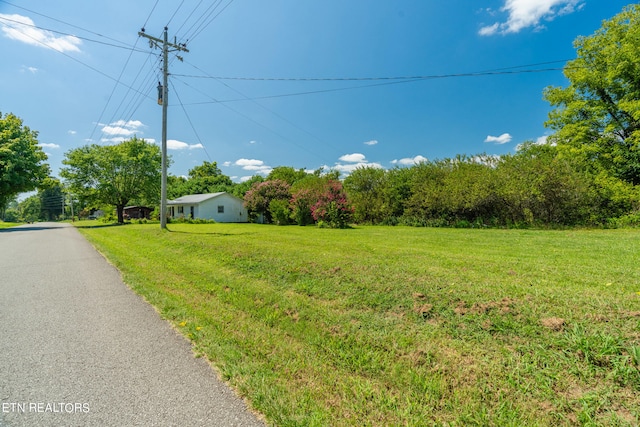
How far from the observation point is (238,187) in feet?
134

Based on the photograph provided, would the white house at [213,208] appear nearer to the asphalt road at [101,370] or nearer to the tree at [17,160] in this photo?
the tree at [17,160]

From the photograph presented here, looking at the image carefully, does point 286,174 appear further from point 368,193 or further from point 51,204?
point 51,204

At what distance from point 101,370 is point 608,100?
29.1 m

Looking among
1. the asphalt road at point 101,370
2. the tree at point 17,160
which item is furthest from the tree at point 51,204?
the asphalt road at point 101,370

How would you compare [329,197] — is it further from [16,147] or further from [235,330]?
[16,147]

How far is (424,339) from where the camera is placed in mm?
3020

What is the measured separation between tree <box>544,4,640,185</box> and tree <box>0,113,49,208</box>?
4442 cm

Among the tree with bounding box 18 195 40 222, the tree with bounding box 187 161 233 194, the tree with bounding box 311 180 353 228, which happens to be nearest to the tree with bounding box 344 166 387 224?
the tree with bounding box 311 180 353 228

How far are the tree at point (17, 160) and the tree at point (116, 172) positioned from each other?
232 cm

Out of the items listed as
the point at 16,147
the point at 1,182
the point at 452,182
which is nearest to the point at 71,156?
the point at 16,147

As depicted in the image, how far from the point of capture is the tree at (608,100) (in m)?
17.5

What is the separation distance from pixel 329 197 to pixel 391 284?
611 inches

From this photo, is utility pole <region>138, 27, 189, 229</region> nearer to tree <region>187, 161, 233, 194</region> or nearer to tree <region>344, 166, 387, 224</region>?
tree <region>344, 166, 387, 224</region>

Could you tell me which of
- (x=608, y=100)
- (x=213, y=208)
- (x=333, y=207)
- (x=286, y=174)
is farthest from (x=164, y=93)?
(x=608, y=100)
